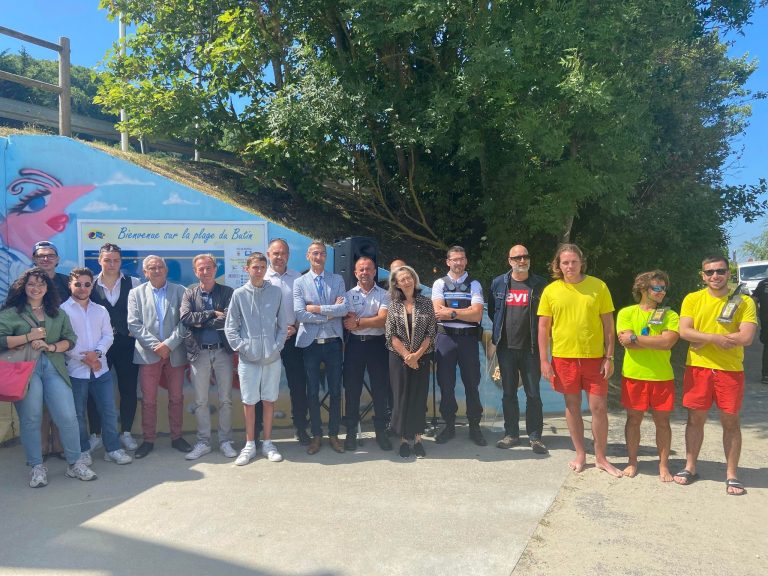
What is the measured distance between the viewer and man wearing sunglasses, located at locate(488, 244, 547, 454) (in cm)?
515

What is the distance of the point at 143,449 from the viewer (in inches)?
200

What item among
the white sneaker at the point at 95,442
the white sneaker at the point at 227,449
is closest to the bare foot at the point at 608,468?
the white sneaker at the point at 227,449

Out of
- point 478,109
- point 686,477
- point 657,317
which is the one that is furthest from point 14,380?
point 478,109

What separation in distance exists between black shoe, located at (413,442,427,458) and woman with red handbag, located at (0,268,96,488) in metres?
2.60

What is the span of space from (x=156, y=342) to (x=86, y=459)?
3.46 ft

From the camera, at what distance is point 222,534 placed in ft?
11.6

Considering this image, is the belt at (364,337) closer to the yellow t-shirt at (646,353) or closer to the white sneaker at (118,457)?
the yellow t-shirt at (646,353)

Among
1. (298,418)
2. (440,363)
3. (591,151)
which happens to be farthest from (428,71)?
(298,418)

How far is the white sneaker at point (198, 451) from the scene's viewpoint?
496 centimetres

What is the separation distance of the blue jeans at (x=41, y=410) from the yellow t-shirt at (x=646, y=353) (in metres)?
4.29

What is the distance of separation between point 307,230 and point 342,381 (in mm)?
4334

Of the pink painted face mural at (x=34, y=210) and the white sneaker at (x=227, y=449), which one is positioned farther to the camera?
the pink painted face mural at (x=34, y=210)

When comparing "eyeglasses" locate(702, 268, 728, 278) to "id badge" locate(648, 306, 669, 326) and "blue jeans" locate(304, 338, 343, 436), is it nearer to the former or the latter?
"id badge" locate(648, 306, 669, 326)

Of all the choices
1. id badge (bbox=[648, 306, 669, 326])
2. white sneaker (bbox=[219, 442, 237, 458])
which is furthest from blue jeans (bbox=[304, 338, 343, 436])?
id badge (bbox=[648, 306, 669, 326])
